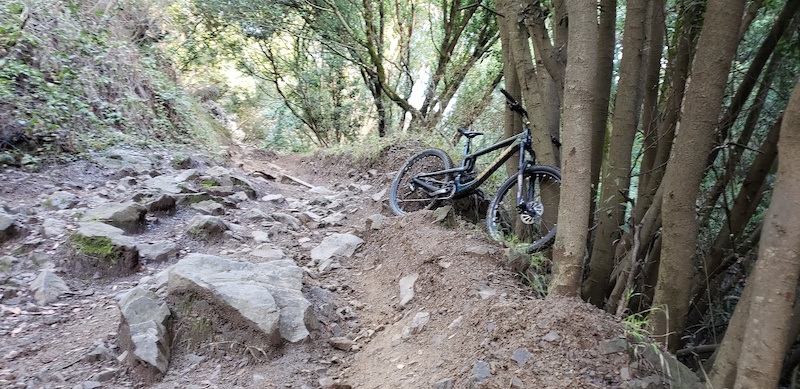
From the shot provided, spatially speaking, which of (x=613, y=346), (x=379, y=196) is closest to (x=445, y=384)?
(x=613, y=346)

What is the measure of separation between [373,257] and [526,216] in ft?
4.61

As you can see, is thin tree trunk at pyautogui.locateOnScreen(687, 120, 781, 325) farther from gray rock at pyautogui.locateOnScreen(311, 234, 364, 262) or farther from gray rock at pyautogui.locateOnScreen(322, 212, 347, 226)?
gray rock at pyautogui.locateOnScreen(322, 212, 347, 226)

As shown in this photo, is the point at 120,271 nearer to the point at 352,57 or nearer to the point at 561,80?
the point at 561,80

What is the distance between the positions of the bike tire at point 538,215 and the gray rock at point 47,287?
3.33 metres

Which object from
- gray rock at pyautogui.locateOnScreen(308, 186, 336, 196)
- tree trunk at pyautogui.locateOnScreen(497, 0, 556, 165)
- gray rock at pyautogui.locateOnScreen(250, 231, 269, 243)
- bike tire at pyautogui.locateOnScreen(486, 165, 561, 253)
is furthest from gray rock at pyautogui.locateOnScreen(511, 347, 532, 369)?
gray rock at pyautogui.locateOnScreen(308, 186, 336, 196)

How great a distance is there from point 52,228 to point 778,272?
194 inches

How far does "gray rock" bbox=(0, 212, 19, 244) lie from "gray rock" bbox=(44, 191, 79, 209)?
1.72ft

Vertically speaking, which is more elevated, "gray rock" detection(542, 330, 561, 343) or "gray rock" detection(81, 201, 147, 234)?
"gray rock" detection(81, 201, 147, 234)

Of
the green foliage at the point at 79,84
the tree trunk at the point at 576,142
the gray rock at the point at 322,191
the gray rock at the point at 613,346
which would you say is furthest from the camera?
the gray rock at the point at 322,191

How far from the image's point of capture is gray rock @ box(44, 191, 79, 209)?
15.4 ft

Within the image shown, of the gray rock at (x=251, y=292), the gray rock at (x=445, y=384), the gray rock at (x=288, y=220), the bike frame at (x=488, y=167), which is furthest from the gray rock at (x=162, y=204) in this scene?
the gray rock at (x=445, y=384)

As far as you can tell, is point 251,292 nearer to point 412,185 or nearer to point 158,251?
point 158,251

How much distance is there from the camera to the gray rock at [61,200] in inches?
185

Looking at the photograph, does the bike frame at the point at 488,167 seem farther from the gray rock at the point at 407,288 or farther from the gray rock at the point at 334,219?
the gray rock at the point at 407,288
